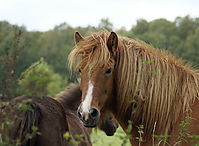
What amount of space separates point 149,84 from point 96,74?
2.14ft

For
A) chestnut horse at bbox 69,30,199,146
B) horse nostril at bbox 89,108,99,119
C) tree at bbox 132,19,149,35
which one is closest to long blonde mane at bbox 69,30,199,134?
chestnut horse at bbox 69,30,199,146

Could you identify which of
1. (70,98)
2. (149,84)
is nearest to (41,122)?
(149,84)

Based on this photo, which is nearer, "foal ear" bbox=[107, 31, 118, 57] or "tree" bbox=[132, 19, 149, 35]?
"foal ear" bbox=[107, 31, 118, 57]

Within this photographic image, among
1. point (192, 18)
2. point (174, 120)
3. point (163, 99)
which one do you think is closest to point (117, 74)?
point (163, 99)

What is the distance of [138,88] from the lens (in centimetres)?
244

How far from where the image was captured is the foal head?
2211 mm

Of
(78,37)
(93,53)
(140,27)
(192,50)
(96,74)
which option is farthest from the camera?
(140,27)

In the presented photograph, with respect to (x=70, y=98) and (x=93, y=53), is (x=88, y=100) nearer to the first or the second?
(x=93, y=53)

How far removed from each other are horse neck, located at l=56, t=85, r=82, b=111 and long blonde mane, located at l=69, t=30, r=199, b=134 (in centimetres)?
232

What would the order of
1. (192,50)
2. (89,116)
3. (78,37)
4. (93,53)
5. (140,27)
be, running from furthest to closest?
(140,27)
(192,50)
(78,37)
(93,53)
(89,116)

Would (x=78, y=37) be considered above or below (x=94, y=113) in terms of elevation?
above

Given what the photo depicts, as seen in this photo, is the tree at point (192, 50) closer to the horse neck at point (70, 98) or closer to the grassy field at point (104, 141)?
the grassy field at point (104, 141)

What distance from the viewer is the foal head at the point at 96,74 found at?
2.21 m

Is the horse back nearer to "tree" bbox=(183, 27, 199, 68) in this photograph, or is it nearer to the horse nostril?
the horse nostril
